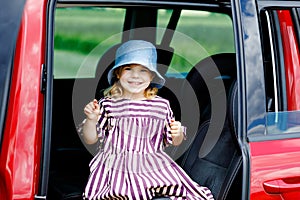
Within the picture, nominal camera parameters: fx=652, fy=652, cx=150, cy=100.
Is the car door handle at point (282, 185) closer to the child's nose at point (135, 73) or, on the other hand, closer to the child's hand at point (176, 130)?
the child's hand at point (176, 130)

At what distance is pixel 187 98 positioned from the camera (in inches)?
136

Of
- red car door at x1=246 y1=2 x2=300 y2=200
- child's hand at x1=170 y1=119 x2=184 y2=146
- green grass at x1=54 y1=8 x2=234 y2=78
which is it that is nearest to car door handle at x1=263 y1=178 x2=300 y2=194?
red car door at x1=246 y1=2 x2=300 y2=200

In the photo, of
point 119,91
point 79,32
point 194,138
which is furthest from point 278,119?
point 79,32

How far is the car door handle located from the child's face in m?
0.73

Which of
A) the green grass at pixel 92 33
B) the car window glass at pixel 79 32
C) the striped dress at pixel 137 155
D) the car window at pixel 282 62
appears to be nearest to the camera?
the striped dress at pixel 137 155

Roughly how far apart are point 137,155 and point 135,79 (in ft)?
1.12

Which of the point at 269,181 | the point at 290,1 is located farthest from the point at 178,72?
the point at 269,181

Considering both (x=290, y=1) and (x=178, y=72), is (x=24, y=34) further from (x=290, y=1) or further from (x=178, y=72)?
(x=178, y=72)

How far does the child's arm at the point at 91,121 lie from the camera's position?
9.07 feet

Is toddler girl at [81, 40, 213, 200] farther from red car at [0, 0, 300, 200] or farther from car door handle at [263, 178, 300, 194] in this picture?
car door handle at [263, 178, 300, 194]

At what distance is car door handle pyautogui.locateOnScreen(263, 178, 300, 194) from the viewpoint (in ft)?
8.34

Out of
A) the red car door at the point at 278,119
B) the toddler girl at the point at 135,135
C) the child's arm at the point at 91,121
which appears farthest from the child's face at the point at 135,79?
the red car door at the point at 278,119

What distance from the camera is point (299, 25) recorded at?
290cm

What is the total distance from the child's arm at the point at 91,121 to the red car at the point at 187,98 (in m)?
0.25
